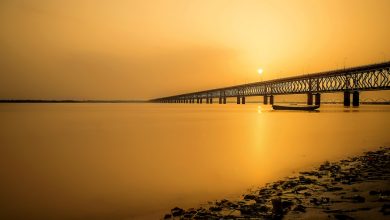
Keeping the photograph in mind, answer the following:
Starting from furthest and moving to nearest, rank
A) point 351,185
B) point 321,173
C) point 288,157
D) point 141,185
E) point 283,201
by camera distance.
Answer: point 288,157 → point 321,173 → point 141,185 → point 351,185 → point 283,201

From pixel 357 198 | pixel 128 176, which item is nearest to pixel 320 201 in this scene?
pixel 357 198

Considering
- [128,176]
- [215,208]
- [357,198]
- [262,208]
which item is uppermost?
[357,198]

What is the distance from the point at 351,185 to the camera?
314 inches

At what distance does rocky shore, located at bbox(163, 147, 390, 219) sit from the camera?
5797 mm

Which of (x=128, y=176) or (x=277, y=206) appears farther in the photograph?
(x=128, y=176)

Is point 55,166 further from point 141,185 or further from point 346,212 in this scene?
point 346,212

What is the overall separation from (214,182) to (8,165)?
8.45 m

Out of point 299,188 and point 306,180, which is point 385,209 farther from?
point 306,180

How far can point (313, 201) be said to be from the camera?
6688 mm

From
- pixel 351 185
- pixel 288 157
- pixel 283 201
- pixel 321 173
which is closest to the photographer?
pixel 283 201

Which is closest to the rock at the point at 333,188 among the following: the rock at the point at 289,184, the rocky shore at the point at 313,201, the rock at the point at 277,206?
the rocky shore at the point at 313,201

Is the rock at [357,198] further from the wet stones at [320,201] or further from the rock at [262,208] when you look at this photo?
the rock at [262,208]

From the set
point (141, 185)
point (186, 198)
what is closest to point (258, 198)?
point (186, 198)

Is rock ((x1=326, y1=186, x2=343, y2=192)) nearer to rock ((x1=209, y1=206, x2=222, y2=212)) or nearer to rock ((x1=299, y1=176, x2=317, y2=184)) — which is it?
rock ((x1=299, y1=176, x2=317, y2=184))
